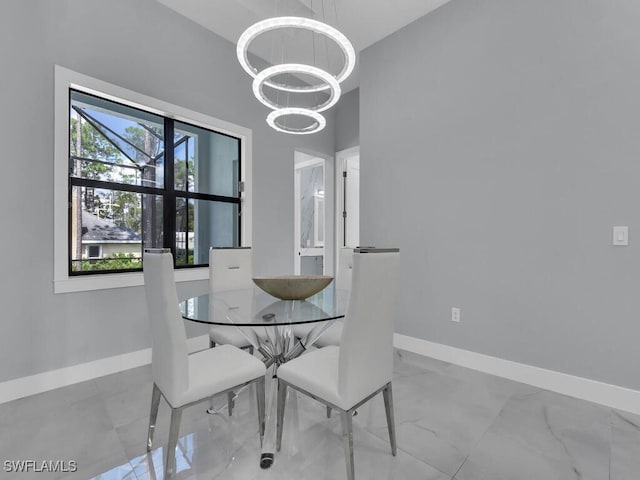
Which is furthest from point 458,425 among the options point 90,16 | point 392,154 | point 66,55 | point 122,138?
point 90,16

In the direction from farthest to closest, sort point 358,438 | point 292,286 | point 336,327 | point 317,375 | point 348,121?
point 348,121 → point 336,327 → point 292,286 → point 358,438 → point 317,375

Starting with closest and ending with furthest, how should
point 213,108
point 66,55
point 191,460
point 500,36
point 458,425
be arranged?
point 191,460 → point 458,425 → point 66,55 → point 500,36 → point 213,108

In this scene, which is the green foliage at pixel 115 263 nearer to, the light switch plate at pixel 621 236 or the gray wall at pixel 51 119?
the gray wall at pixel 51 119

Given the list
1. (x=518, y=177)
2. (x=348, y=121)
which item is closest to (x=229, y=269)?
(x=518, y=177)

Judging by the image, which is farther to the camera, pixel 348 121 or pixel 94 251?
pixel 348 121

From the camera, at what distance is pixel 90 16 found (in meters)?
2.31

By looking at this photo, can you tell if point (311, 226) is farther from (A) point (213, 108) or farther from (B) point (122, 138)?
(B) point (122, 138)

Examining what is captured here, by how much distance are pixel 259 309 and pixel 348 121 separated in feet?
11.7

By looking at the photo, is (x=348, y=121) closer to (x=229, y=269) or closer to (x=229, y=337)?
(x=229, y=269)

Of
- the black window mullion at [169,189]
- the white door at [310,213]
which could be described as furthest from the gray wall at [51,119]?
the white door at [310,213]

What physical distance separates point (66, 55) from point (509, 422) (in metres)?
3.87

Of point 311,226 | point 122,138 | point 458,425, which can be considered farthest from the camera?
point 311,226

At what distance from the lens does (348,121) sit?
441 centimetres

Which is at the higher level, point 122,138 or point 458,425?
point 122,138
